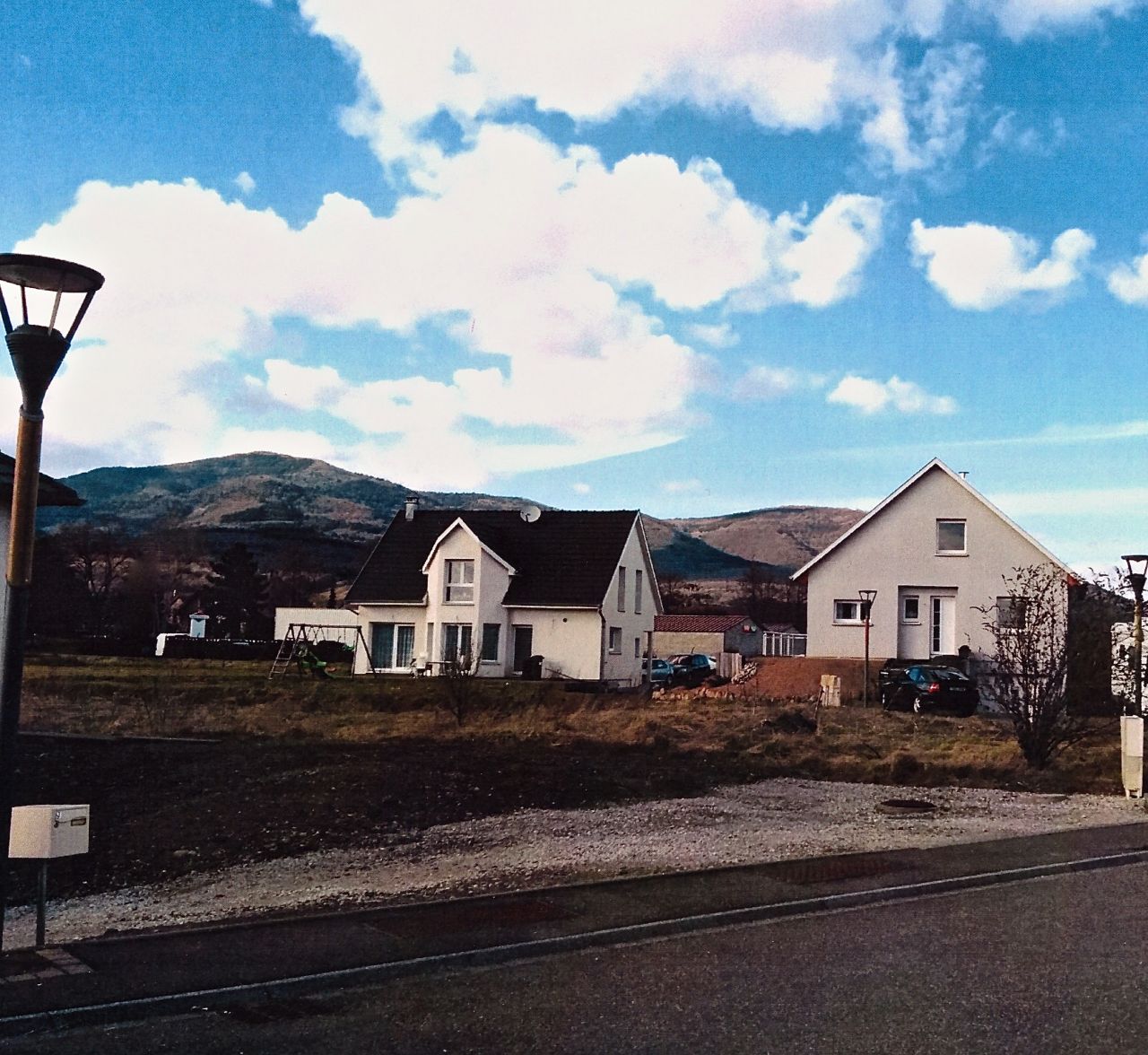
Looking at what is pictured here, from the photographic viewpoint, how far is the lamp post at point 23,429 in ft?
24.2

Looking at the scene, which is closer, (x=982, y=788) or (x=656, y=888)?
(x=656, y=888)

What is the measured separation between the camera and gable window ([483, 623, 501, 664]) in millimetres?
43719

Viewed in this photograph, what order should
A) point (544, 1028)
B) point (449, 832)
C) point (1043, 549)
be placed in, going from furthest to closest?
1. point (1043, 549)
2. point (449, 832)
3. point (544, 1028)

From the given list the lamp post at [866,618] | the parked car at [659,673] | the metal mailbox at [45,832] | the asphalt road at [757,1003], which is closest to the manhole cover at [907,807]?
the asphalt road at [757,1003]

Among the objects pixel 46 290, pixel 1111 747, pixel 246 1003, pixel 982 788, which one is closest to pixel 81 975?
pixel 246 1003

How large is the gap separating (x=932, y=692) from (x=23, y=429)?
93.9ft

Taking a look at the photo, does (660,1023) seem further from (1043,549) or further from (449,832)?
(1043,549)

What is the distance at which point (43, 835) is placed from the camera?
794 centimetres

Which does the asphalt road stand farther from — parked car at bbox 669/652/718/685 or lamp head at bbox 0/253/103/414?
parked car at bbox 669/652/718/685

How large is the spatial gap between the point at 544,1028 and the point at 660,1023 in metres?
0.64

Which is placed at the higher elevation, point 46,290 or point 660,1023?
point 46,290

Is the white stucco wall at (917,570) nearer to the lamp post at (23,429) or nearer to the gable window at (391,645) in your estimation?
the gable window at (391,645)

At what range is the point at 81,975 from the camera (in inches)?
281

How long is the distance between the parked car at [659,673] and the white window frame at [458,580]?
25.2 ft
